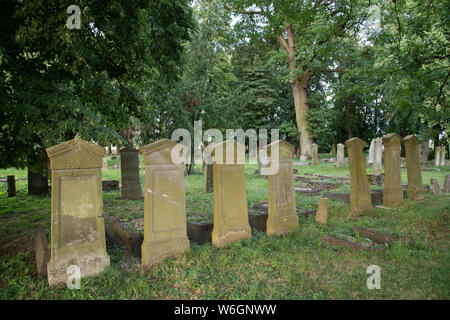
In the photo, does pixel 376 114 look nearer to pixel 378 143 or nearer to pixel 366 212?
pixel 378 143

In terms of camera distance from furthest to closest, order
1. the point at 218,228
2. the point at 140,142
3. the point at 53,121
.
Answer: the point at 140,142 < the point at 218,228 < the point at 53,121

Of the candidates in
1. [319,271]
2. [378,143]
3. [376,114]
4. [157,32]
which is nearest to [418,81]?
[319,271]

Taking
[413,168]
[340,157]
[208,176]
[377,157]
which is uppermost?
[340,157]

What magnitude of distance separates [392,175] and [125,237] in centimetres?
712

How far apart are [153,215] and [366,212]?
5388 millimetres

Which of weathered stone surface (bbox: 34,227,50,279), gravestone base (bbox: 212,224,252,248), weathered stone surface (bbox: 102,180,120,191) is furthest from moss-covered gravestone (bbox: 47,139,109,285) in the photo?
weathered stone surface (bbox: 102,180,120,191)

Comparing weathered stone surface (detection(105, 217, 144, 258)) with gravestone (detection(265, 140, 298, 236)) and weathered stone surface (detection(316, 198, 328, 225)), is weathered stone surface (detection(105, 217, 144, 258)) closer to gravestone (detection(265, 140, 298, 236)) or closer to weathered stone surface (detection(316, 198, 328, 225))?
gravestone (detection(265, 140, 298, 236))

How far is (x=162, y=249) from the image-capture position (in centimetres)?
414

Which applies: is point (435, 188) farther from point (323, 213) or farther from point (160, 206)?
point (160, 206)

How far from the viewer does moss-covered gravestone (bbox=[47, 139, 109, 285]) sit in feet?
11.3

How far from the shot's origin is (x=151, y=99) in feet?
21.6

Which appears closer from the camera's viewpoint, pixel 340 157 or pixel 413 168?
pixel 413 168

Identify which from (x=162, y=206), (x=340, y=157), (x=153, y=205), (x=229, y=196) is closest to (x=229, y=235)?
(x=229, y=196)

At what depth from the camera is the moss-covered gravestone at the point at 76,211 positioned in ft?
11.3
